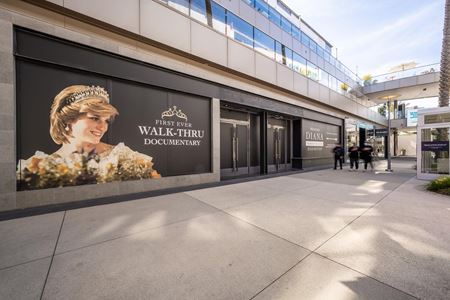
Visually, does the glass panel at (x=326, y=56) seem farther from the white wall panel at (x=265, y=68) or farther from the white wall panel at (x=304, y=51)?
the white wall panel at (x=265, y=68)

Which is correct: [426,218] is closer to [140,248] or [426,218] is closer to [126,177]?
[140,248]

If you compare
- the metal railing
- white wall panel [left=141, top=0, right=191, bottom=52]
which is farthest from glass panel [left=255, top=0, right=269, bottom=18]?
the metal railing

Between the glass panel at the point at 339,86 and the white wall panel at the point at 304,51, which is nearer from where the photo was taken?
the white wall panel at the point at 304,51

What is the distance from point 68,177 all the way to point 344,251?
21.7 feet

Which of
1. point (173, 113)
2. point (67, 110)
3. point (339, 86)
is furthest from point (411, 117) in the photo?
point (67, 110)

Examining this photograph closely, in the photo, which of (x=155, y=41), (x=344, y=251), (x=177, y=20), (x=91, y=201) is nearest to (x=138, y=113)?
(x=155, y=41)

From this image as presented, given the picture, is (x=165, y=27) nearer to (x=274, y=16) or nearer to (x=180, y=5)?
(x=180, y=5)

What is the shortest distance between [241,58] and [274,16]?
17.9ft

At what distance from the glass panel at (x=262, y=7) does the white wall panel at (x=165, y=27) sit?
5823 mm

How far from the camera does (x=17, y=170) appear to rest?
4785mm

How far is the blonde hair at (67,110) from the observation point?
531 centimetres

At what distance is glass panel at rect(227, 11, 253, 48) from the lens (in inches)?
373

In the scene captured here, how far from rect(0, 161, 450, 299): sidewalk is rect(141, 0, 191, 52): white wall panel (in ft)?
19.3

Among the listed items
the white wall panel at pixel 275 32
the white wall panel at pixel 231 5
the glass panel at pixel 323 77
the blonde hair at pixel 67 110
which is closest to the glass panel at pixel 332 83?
the glass panel at pixel 323 77
